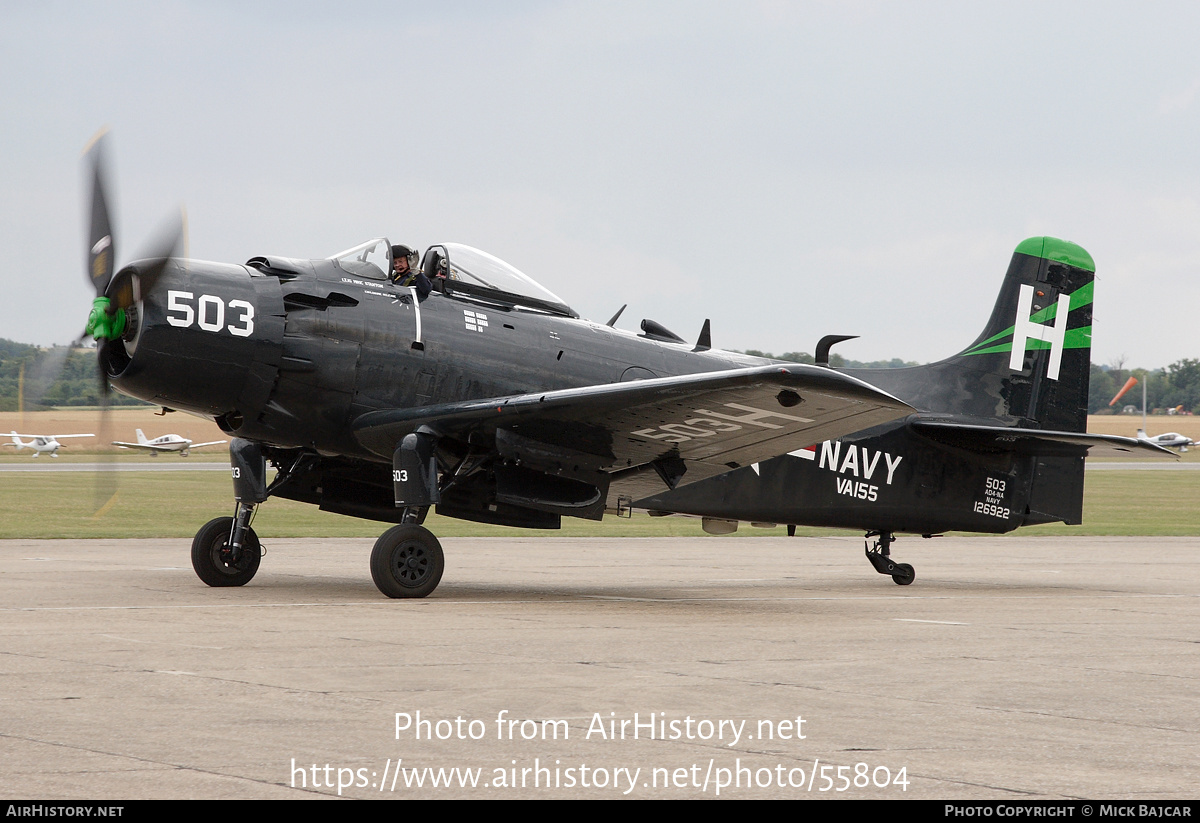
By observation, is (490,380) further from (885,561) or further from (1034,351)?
(1034,351)

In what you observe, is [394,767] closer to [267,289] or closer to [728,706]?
[728,706]

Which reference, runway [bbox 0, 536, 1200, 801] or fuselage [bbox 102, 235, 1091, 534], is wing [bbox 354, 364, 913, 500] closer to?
fuselage [bbox 102, 235, 1091, 534]

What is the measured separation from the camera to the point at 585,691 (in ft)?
21.7

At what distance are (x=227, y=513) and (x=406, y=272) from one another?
55.4 feet

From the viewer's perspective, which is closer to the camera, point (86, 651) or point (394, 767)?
point (394, 767)

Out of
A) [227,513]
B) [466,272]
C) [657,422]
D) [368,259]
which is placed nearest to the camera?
[657,422]

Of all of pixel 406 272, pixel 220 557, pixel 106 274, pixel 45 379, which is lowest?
pixel 220 557

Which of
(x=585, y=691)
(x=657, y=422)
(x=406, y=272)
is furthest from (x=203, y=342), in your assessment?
(x=585, y=691)

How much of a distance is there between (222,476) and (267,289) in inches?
1334

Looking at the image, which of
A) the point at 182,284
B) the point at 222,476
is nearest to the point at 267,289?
the point at 182,284

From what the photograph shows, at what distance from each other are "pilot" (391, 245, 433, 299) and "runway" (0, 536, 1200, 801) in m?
2.85

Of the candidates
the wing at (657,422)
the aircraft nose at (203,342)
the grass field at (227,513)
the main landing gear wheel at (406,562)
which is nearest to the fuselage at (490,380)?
the aircraft nose at (203,342)

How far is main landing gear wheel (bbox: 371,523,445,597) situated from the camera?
10.9 meters

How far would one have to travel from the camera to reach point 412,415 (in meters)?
11.2
